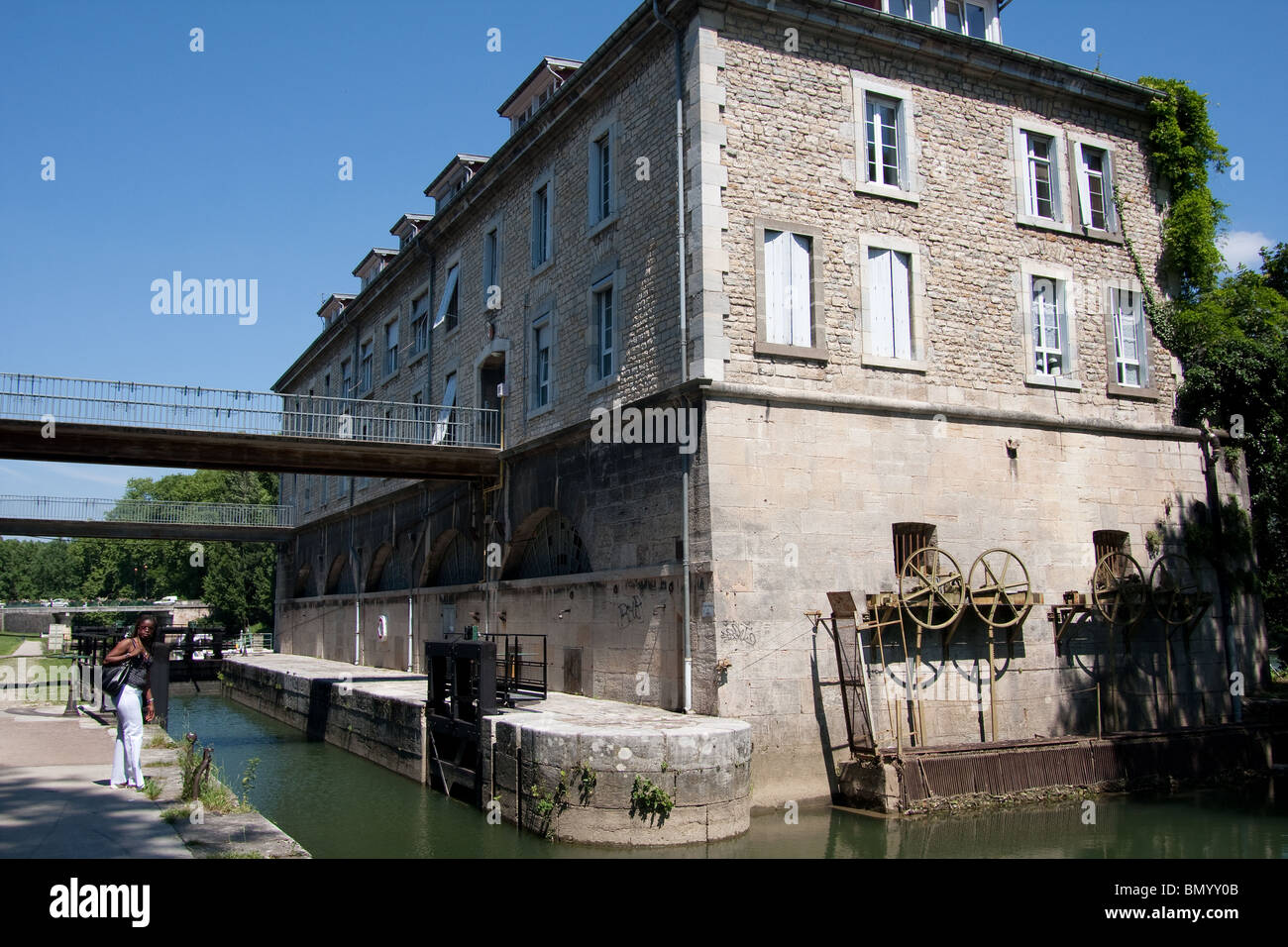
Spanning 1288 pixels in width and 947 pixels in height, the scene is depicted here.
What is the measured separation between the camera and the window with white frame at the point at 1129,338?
17.8 m

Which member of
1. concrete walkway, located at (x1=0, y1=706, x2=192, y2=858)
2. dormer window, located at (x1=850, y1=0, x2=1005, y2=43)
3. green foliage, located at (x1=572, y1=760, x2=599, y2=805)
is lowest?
green foliage, located at (x1=572, y1=760, x2=599, y2=805)

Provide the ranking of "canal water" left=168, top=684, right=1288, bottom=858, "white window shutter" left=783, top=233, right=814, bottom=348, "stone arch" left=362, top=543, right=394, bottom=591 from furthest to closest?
"stone arch" left=362, top=543, right=394, bottom=591 < "white window shutter" left=783, top=233, right=814, bottom=348 < "canal water" left=168, top=684, right=1288, bottom=858

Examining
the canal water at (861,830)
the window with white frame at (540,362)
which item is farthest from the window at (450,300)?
the canal water at (861,830)

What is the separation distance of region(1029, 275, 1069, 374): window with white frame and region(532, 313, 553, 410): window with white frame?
27.9ft

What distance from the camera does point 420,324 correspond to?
25.8m

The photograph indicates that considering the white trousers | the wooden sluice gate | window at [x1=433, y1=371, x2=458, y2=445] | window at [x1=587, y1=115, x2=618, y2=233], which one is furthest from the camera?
window at [x1=433, y1=371, x2=458, y2=445]

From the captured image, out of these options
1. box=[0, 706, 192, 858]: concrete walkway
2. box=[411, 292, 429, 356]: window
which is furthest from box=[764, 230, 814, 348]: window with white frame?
box=[411, 292, 429, 356]: window

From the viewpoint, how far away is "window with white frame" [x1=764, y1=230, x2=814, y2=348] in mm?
14453

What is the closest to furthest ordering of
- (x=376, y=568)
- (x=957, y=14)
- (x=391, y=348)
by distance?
(x=957, y=14) < (x=391, y=348) < (x=376, y=568)

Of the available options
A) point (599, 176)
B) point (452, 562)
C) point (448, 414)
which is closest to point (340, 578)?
point (452, 562)

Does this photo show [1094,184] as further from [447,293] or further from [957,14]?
[447,293]

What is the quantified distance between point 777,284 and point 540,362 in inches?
239

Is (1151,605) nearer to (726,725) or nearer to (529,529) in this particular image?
(726,725)

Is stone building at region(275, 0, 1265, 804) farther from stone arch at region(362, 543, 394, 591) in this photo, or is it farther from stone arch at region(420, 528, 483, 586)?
stone arch at region(362, 543, 394, 591)
